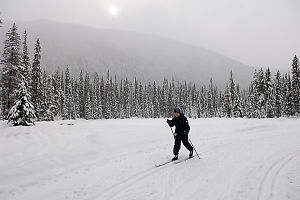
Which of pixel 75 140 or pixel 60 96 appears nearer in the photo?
pixel 75 140

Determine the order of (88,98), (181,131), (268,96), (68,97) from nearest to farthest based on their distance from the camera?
(181,131), (268,96), (68,97), (88,98)

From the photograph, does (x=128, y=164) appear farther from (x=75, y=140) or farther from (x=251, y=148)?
(x=251, y=148)

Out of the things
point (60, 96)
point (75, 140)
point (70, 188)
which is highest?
point (60, 96)

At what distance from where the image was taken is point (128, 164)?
854 cm

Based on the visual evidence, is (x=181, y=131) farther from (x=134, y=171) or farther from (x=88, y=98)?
(x=88, y=98)

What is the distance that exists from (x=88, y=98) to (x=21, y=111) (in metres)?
46.7

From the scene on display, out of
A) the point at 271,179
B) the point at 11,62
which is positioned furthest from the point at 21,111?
the point at 271,179

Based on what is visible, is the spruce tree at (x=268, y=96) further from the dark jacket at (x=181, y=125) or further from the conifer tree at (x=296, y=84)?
the dark jacket at (x=181, y=125)

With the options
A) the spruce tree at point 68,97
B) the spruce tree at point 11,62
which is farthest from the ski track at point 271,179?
the spruce tree at point 68,97

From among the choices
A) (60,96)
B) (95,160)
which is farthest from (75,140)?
(60,96)

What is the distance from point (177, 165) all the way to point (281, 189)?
3475 millimetres

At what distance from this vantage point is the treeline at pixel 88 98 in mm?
26922

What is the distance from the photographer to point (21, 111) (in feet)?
68.1

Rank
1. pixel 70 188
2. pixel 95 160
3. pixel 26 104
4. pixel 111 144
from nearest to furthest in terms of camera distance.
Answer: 1. pixel 70 188
2. pixel 95 160
3. pixel 111 144
4. pixel 26 104
